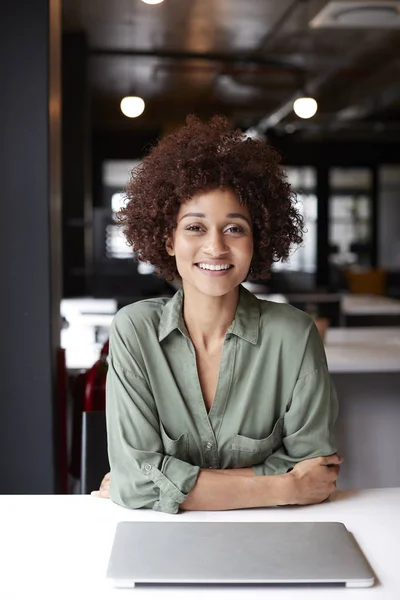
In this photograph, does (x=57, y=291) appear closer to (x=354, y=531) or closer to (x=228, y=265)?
(x=228, y=265)

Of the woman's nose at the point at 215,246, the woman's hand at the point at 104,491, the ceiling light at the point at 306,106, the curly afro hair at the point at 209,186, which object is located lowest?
the woman's hand at the point at 104,491

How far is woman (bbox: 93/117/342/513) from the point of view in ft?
5.92

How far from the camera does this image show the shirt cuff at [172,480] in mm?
1641

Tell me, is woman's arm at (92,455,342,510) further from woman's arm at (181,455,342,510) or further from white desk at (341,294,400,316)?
white desk at (341,294,400,316)

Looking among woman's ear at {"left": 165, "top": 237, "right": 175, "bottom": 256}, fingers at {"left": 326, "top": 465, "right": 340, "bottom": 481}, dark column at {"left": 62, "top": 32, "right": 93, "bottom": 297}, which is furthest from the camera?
dark column at {"left": 62, "top": 32, "right": 93, "bottom": 297}

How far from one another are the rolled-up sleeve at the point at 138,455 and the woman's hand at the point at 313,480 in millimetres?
213

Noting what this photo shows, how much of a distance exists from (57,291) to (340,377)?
57.8 inches

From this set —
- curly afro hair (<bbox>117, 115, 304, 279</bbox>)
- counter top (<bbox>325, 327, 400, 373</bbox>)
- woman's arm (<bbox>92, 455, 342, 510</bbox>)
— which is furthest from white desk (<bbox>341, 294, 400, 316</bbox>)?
woman's arm (<bbox>92, 455, 342, 510</bbox>)

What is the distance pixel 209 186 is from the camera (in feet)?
6.04

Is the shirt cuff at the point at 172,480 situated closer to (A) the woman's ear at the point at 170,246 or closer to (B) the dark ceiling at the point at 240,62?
(A) the woman's ear at the point at 170,246

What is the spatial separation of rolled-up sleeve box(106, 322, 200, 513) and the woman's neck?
0.17m

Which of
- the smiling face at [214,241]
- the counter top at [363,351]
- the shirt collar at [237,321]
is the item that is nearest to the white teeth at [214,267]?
the smiling face at [214,241]

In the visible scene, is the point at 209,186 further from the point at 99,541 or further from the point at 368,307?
the point at 368,307

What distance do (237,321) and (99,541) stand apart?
2.03 feet
